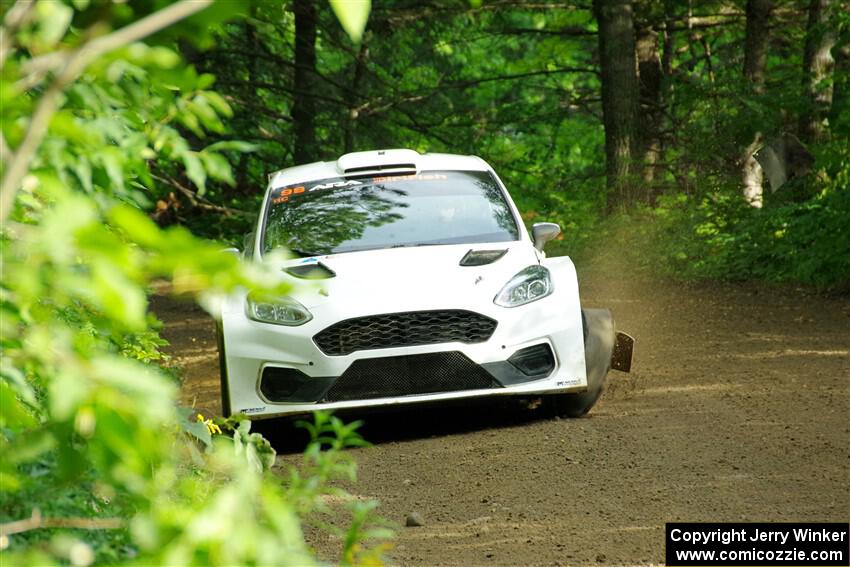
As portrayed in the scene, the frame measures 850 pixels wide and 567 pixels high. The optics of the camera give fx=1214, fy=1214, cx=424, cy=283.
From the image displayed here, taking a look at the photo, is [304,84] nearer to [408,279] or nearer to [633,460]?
[408,279]

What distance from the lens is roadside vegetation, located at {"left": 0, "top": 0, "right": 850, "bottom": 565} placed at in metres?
1.61

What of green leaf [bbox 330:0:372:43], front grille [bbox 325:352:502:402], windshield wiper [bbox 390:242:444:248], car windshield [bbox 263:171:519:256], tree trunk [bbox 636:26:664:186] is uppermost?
green leaf [bbox 330:0:372:43]

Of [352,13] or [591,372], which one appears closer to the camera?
[352,13]

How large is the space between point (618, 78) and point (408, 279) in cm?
1414

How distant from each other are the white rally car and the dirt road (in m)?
0.40

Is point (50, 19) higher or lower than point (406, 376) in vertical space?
higher

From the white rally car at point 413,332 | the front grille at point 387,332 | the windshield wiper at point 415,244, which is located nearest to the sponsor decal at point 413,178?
the white rally car at point 413,332

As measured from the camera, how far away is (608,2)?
21141mm

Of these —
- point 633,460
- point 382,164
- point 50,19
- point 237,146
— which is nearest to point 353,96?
point 382,164

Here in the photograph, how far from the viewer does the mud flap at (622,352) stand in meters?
9.12

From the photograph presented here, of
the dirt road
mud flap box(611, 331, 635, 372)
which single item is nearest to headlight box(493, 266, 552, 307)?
the dirt road

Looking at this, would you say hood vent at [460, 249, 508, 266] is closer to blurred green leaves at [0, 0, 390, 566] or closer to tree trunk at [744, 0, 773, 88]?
blurred green leaves at [0, 0, 390, 566]

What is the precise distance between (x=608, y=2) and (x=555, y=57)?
8460 millimetres

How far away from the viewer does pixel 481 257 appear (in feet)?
27.1
